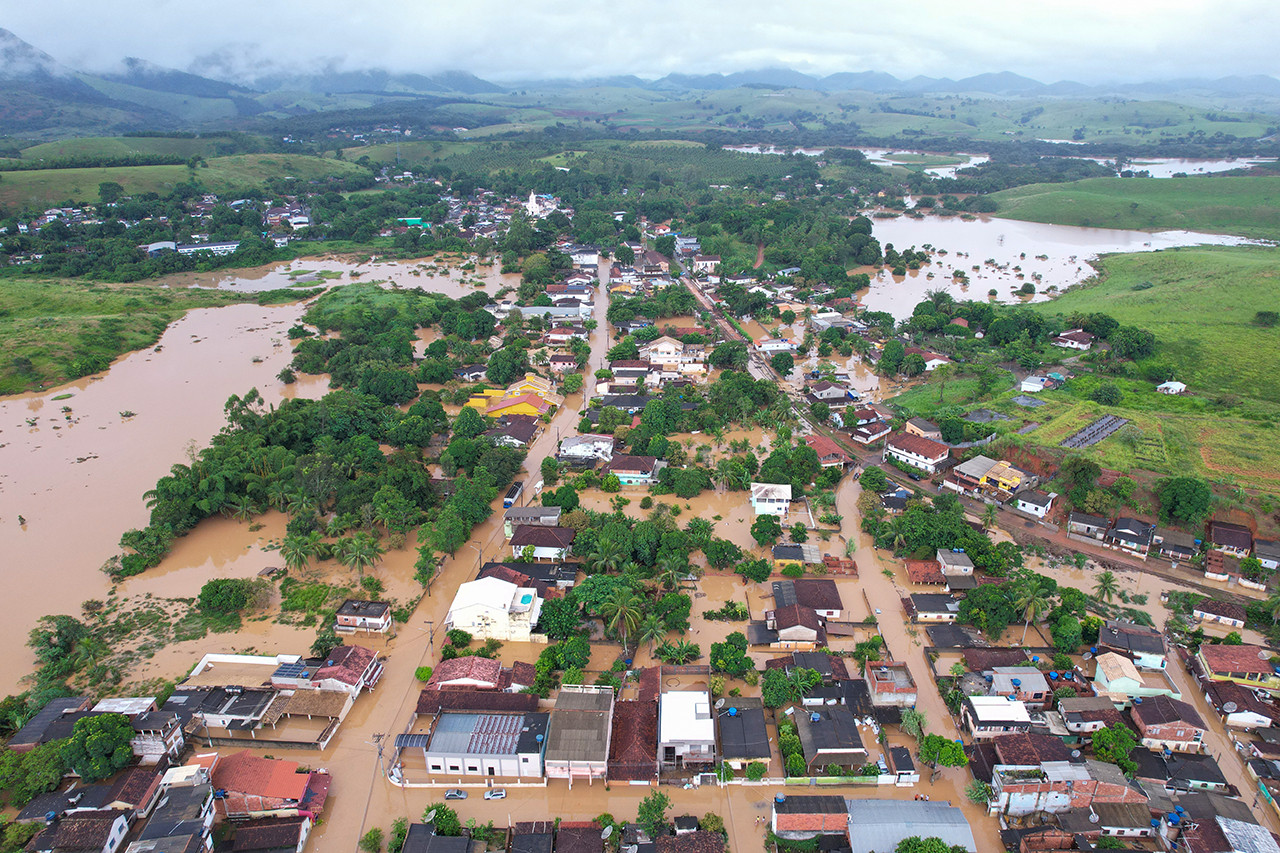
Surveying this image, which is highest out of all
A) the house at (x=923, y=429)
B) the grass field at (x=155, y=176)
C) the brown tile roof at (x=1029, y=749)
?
the grass field at (x=155, y=176)

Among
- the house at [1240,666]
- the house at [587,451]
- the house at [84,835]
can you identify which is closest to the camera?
the house at [84,835]

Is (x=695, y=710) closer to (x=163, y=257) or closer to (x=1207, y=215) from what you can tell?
(x=163, y=257)

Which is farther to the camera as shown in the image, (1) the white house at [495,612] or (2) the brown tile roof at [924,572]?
(2) the brown tile roof at [924,572]

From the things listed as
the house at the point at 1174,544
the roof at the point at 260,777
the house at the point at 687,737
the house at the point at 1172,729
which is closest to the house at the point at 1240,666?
the house at the point at 1172,729

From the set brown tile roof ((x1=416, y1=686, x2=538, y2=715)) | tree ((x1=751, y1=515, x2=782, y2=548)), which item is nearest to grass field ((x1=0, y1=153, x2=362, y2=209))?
brown tile roof ((x1=416, y1=686, x2=538, y2=715))

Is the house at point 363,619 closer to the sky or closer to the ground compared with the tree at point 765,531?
closer to the ground

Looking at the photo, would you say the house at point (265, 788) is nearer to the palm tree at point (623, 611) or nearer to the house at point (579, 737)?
the house at point (579, 737)

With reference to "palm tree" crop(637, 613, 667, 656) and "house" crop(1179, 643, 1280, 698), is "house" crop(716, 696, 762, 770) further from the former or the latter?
"house" crop(1179, 643, 1280, 698)

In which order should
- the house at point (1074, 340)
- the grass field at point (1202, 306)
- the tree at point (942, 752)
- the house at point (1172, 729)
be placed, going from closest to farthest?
the tree at point (942, 752) < the house at point (1172, 729) < the grass field at point (1202, 306) < the house at point (1074, 340)
